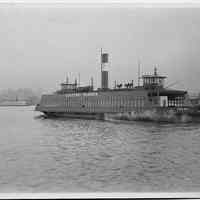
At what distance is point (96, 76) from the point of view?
5.80m

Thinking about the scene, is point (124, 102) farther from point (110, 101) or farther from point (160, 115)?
point (160, 115)

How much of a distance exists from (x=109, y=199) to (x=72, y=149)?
1.41 m

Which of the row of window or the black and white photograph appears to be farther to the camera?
the row of window

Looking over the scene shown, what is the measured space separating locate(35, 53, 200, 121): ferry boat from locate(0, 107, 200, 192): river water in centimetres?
123

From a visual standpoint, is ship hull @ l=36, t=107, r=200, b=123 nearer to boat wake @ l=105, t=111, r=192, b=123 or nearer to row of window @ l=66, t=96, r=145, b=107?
boat wake @ l=105, t=111, r=192, b=123

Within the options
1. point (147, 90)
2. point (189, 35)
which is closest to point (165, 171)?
point (189, 35)

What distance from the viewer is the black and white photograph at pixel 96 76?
440cm

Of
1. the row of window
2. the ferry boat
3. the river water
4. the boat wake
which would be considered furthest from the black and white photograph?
the row of window

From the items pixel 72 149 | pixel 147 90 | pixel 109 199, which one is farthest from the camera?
pixel 147 90

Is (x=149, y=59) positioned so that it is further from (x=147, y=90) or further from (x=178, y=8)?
(x=147, y=90)

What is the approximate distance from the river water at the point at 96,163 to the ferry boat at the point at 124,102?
4.03 ft

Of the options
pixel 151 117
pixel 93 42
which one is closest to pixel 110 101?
pixel 151 117

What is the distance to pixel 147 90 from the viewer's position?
9.46 metres

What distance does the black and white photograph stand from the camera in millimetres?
4398
